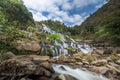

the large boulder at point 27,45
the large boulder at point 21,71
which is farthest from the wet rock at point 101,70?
the large boulder at point 27,45

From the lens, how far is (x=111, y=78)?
22109 millimetres

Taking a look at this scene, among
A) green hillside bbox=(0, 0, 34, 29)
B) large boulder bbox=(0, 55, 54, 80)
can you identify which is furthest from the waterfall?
green hillside bbox=(0, 0, 34, 29)

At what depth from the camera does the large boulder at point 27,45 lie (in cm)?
2890

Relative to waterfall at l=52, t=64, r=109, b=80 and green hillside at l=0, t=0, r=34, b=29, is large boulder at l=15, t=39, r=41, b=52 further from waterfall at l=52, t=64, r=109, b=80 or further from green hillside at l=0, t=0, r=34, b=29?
green hillside at l=0, t=0, r=34, b=29

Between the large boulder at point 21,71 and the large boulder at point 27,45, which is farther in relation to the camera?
the large boulder at point 27,45

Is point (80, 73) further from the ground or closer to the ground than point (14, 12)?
closer to the ground

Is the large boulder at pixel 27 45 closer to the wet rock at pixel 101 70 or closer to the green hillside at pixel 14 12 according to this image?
the wet rock at pixel 101 70

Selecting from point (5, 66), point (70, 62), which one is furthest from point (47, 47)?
point (5, 66)

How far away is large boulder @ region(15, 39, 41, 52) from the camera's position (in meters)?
28.9

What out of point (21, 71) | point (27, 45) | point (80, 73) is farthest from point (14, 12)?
point (21, 71)

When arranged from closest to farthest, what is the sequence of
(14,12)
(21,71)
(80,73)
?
(21,71) → (80,73) → (14,12)

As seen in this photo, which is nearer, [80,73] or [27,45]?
[80,73]

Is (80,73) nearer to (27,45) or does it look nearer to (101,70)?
(101,70)

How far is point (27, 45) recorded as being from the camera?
29.7 m
